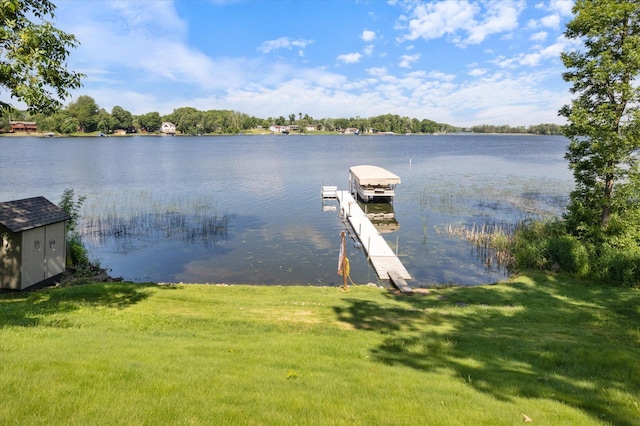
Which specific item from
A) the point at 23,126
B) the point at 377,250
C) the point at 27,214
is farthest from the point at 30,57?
the point at 23,126

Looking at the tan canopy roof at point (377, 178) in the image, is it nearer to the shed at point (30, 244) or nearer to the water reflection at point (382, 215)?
the water reflection at point (382, 215)

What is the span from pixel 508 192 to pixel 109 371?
45.9m

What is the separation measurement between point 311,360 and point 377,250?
16.1m

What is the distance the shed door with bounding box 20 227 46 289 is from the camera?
15.1 m

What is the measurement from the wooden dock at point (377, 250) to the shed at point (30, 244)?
14311 millimetres

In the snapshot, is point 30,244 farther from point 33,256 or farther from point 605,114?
point 605,114

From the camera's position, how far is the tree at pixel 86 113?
7009 inches

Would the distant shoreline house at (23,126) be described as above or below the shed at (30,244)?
above

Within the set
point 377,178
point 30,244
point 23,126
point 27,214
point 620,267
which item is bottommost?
point 620,267

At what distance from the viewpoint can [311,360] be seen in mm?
7922

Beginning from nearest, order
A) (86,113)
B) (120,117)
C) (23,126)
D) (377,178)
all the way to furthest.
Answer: (377,178)
(23,126)
(86,113)
(120,117)

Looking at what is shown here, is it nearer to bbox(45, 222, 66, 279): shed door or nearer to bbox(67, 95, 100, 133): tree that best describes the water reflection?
bbox(45, 222, 66, 279): shed door

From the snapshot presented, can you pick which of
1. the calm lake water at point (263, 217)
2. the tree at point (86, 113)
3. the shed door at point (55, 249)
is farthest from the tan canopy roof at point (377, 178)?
the tree at point (86, 113)

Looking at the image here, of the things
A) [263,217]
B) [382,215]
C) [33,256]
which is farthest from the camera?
[382,215]
